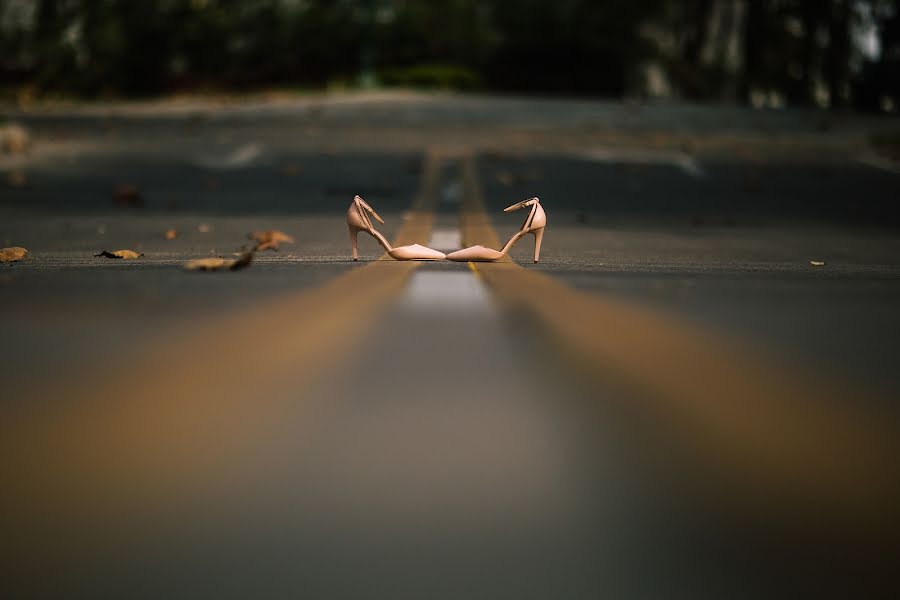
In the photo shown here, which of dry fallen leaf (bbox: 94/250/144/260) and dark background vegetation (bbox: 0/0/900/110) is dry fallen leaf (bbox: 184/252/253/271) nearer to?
dry fallen leaf (bbox: 94/250/144/260)

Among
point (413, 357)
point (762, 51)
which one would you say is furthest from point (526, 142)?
point (762, 51)

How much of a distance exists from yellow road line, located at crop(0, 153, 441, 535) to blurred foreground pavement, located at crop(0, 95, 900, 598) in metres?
0.02

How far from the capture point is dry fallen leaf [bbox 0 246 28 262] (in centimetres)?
849

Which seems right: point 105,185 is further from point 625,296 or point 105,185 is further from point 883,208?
point 625,296

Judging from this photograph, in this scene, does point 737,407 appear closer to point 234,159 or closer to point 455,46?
point 234,159

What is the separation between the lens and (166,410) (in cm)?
476

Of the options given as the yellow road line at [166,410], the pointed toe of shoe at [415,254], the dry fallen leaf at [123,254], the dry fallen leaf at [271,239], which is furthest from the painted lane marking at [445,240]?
the yellow road line at [166,410]

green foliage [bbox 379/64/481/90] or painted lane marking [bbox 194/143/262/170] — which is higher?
green foliage [bbox 379/64/481/90]

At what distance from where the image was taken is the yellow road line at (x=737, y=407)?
159 inches

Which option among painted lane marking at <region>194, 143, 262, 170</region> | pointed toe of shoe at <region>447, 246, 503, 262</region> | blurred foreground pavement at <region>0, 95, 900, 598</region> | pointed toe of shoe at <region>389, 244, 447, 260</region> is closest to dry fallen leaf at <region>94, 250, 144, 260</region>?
blurred foreground pavement at <region>0, 95, 900, 598</region>

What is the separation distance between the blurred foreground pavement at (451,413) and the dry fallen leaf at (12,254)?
6 cm

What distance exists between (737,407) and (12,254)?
5.24 m

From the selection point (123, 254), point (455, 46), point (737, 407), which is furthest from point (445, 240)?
point (455, 46)

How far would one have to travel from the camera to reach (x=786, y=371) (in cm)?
553
